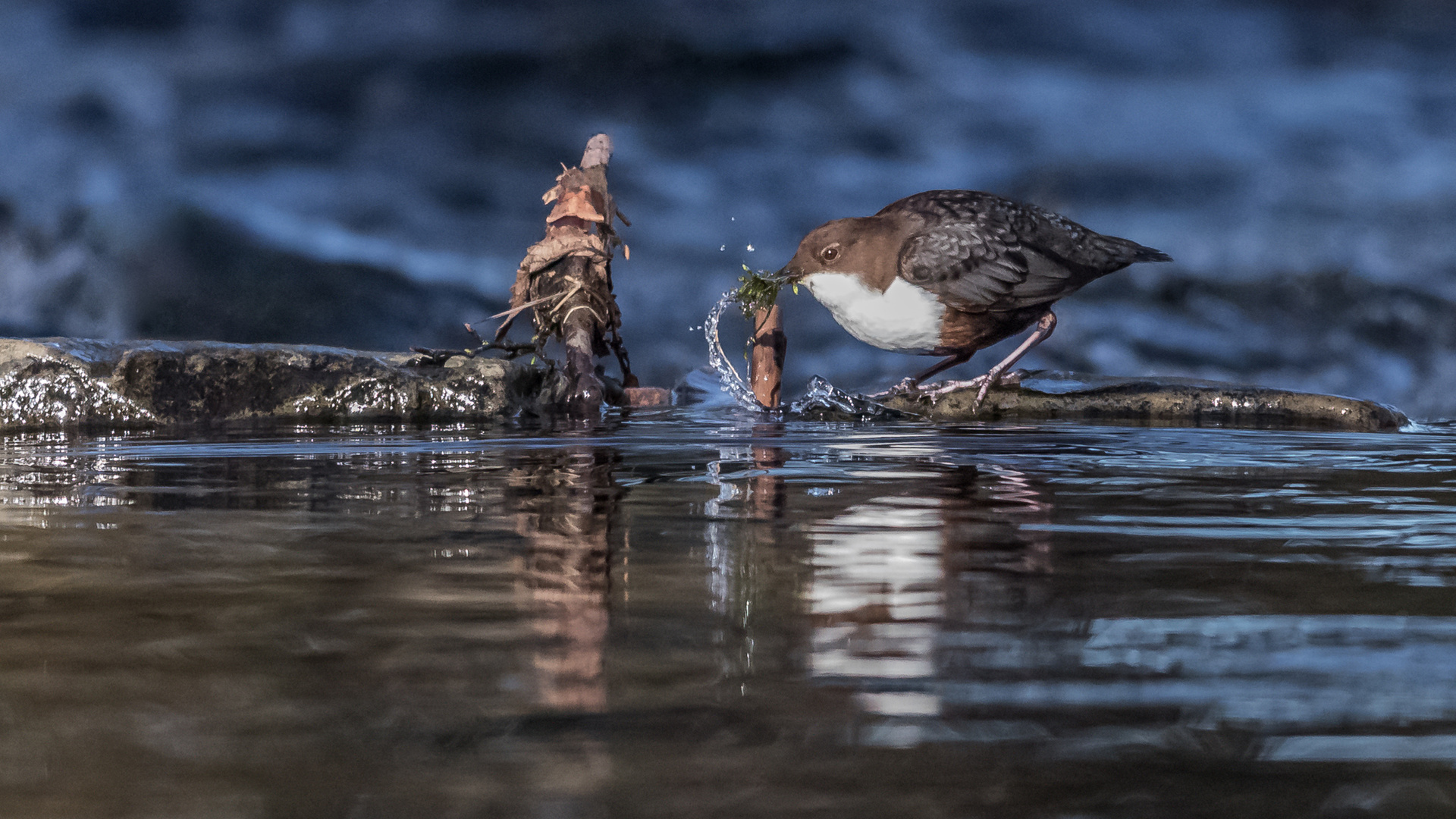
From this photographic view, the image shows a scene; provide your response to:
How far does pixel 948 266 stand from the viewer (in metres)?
5.00

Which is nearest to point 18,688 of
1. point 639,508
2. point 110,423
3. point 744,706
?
point 744,706

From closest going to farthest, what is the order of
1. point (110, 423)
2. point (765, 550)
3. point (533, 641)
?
point (533, 641) → point (765, 550) → point (110, 423)

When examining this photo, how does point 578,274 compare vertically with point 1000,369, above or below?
above

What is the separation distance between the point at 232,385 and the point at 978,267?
3.79m

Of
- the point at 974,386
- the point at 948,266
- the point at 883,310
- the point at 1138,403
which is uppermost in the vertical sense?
the point at 948,266

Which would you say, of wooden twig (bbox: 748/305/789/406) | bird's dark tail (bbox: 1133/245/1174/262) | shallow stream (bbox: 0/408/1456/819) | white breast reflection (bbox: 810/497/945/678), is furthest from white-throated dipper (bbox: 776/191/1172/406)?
white breast reflection (bbox: 810/497/945/678)

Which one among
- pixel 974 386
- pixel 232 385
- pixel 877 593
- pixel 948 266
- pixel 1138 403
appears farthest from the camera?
pixel 1138 403

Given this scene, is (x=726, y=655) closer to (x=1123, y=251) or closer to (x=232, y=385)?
(x=1123, y=251)

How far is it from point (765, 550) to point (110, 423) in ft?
15.7

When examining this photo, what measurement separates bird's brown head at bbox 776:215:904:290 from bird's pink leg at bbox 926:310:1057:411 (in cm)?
96

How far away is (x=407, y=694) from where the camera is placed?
80 cm

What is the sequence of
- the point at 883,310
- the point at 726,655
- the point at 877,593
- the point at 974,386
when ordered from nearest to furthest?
the point at 726,655
the point at 877,593
the point at 883,310
the point at 974,386

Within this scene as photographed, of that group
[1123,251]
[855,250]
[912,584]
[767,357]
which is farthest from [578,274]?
[912,584]

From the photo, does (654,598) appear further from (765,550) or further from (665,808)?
(665,808)
